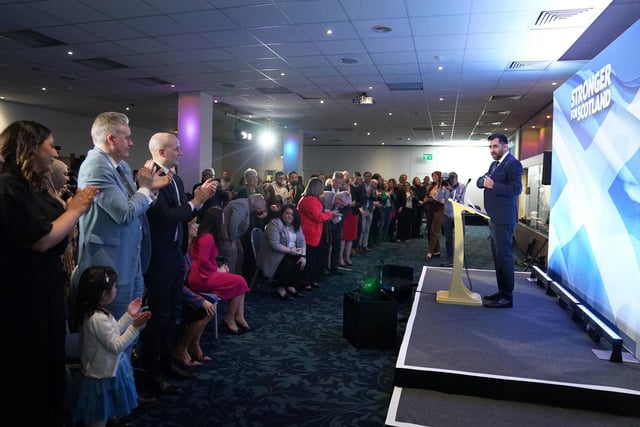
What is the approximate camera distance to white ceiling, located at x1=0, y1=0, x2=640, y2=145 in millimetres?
5746

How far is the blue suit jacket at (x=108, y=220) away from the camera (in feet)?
7.78

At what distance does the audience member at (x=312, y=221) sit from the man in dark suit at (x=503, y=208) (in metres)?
2.26

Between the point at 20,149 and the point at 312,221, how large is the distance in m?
4.24

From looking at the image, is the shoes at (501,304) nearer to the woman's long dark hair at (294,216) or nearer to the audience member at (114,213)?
the woman's long dark hair at (294,216)

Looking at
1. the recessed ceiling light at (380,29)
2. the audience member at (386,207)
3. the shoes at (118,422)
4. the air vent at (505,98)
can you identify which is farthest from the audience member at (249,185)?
the air vent at (505,98)

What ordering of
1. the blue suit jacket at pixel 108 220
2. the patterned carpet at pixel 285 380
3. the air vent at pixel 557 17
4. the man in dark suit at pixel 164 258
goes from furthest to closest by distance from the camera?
the air vent at pixel 557 17 → the man in dark suit at pixel 164 258 → the patterned carpet at pixel 285 380 → the blue suit jacket at pixel 108 220

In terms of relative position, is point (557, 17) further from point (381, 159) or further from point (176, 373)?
point (381, 159)

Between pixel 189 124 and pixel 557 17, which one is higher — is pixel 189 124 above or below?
below

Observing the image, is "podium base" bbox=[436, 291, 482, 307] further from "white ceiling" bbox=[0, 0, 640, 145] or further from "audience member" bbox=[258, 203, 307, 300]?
"white ceiling" bbox=[0, 0, 640, 145]

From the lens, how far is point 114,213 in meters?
2.36

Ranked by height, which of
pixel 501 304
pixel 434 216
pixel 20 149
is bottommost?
pixel 501 304

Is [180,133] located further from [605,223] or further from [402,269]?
[605,223]

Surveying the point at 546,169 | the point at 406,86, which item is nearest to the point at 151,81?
the point at 406,86

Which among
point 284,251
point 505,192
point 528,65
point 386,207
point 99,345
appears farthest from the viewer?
point 386,207
